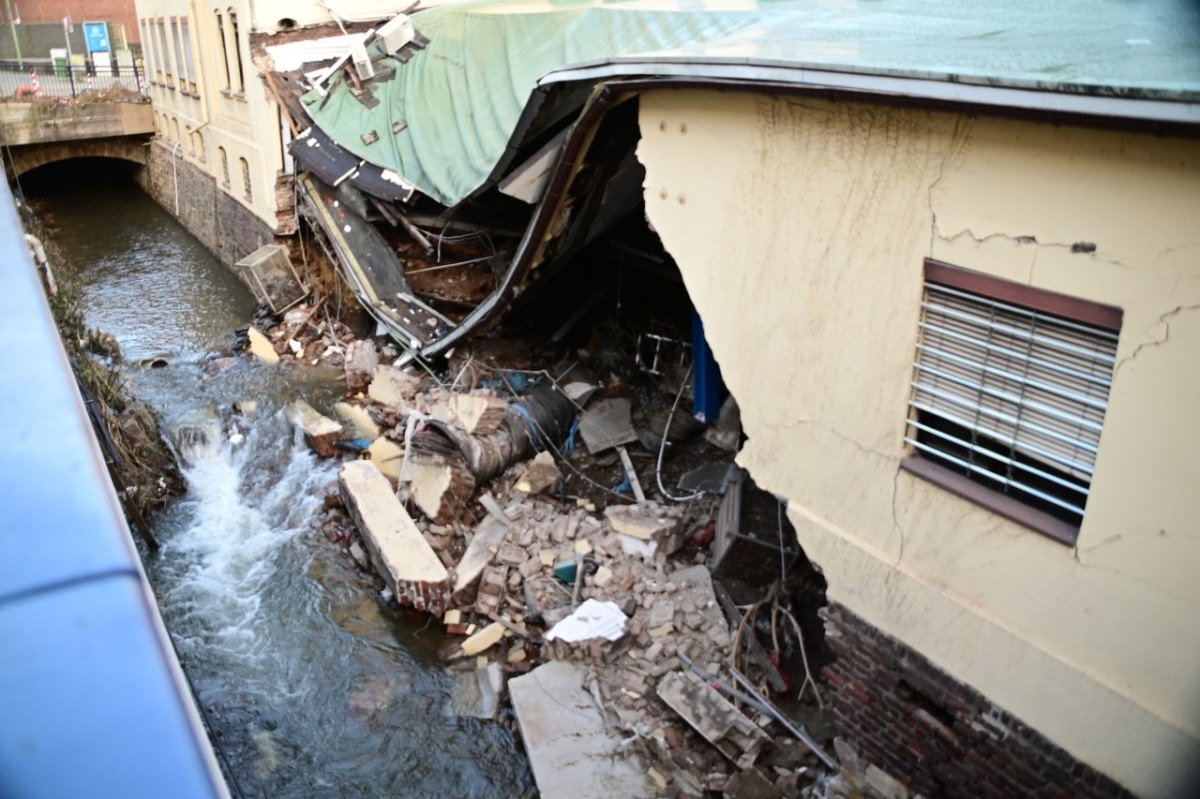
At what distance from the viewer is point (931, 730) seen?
477cm

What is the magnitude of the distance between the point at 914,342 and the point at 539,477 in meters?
4.09

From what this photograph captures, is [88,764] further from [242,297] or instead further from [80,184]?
[80,184]

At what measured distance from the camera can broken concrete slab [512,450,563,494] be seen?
7777 mm

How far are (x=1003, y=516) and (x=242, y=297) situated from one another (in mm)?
13749

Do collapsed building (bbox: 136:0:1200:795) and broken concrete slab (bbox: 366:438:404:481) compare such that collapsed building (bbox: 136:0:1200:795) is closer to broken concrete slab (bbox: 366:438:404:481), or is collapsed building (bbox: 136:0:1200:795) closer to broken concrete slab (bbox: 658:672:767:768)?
broken concrete slab (bbox: 658:672:767:768)

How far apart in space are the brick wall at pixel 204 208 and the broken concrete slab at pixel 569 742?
10.2m

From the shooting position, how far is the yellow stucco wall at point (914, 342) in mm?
3471

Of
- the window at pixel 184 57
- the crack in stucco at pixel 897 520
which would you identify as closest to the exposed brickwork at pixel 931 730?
the crack in stucco at pixel 897 520

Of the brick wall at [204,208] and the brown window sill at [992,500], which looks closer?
the brown window sill at [992,500]

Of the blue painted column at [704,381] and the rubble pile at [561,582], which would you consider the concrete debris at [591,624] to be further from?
the blue painted column at [704,381]

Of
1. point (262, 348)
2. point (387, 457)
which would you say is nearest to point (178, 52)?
point (262, 348)

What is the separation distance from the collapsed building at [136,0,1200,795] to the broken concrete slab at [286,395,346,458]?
13.4ft

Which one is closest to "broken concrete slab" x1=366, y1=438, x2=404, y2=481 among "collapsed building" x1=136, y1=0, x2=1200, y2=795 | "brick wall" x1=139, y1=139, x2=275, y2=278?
"collapsed building" x1=136, y1=0, x2=1200, y2=795

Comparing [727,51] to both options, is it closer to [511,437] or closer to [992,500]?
[992,500]
